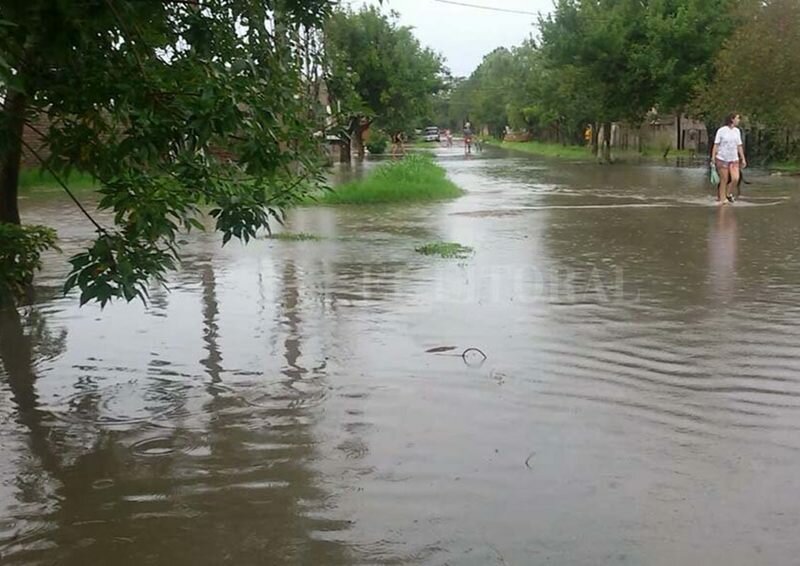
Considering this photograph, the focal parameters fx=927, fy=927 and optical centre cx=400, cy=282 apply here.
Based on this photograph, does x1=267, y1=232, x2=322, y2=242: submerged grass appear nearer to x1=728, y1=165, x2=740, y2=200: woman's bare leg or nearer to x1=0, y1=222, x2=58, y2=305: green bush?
x1=0, y1=222, x2=58, y2=305: green bush

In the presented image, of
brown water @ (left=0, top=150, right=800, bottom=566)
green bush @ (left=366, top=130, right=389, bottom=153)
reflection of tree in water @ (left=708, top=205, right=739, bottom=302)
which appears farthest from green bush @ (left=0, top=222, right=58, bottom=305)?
green bush @ (left=366, top=130, right=389, bottom=153)

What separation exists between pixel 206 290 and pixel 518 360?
12.4ft

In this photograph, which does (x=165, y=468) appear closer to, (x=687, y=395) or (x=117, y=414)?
(x=117, y=414)

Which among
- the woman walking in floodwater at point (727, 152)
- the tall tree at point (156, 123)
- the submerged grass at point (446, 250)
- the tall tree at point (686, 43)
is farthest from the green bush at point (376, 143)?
the tall tree at point (156, 123)

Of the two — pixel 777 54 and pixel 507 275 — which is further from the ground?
pixel 777 54

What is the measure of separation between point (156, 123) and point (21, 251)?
3995 mm

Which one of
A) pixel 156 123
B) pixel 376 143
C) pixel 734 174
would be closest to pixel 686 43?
pixel 734 174

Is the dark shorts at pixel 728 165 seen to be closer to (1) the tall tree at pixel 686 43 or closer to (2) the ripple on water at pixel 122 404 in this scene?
(2) the ripple on water at pixel 122 404

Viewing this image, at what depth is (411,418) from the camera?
→ 5.12m

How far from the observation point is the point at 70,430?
198 inches

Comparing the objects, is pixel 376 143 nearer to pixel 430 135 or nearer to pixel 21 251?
pixel 430 135

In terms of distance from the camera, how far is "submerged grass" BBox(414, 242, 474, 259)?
11.0 meters

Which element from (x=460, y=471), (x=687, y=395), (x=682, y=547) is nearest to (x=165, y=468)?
(x=460, y=471)

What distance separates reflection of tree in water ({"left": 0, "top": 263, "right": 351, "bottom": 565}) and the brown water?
15 millimetres
